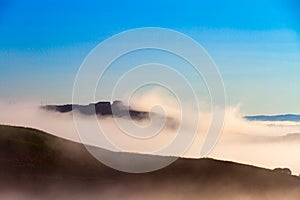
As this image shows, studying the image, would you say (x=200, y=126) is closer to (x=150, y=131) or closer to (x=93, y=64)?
(x=150, y=131)

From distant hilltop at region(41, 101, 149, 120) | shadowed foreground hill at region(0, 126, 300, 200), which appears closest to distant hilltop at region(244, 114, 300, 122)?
shadowed foreground hill at region(0, 126, 300, 200)

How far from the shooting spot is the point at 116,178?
9.41ft

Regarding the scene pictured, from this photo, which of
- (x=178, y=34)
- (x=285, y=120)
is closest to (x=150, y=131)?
(x=178, y=34)

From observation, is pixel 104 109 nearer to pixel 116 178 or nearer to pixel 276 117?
pixel 116 178

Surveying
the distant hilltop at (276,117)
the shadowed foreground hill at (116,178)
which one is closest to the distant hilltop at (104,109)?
the shadowed foreground hill at (116,178)

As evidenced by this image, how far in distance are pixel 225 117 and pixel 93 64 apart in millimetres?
904

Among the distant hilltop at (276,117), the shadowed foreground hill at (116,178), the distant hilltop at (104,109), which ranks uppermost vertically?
the distant hilltop at (276,117)

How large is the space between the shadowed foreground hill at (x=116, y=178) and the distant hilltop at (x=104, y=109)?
19 cm

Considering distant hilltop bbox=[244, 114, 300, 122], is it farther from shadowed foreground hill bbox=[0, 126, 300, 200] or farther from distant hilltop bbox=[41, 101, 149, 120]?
distant hilltop bbox=[41, 101, 149, 120]

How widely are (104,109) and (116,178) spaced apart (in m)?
0.44

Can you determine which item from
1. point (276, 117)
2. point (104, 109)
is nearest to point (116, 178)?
point (104, 109)

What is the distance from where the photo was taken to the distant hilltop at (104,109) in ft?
9.20

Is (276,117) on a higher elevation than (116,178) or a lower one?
higher

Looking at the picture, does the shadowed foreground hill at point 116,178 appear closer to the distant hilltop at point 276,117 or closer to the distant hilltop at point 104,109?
the distant hilltop at point 104,109
